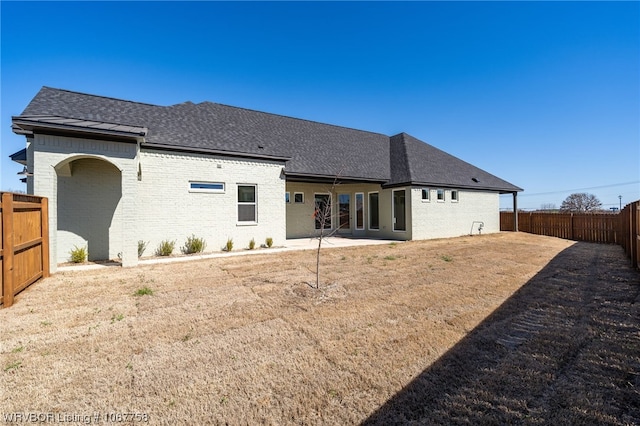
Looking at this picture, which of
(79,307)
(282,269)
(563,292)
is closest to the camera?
(79,307)

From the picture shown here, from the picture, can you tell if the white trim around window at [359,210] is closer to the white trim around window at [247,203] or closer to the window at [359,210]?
the window at [359,210]

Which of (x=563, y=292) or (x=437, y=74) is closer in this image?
(x=563, y=292)

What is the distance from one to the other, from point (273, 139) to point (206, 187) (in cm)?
494

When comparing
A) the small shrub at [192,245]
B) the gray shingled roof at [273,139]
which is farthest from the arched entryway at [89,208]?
the small shrub at [192,245]

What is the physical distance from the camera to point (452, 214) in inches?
626

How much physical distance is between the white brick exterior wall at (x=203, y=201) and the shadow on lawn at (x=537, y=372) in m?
8.90

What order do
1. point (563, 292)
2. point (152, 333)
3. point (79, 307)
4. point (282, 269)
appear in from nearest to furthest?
point (152, 333) → point (79, 307) → point (563, 292) → point (282, 269)

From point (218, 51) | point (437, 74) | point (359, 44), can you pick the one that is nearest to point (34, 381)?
point (218, 51)

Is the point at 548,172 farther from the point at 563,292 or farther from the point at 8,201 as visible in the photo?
the point at 8,201

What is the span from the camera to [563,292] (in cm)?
543

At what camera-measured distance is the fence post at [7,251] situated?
15.4 feet

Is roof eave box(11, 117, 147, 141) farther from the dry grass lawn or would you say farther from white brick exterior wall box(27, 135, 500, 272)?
the dry grass lawn

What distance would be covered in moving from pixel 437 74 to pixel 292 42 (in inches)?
328

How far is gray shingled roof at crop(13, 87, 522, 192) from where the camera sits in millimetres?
8898
